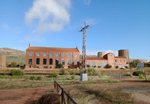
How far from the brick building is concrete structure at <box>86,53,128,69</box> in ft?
20.8

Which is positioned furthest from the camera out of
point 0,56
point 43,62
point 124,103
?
point 43,62

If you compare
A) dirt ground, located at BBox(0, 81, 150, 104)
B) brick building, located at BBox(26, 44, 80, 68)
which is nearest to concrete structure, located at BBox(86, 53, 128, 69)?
brick building, located at BBox(26, 44, 80, 68)

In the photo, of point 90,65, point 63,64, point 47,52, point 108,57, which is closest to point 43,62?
point 47,52

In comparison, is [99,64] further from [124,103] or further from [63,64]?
[124,103]

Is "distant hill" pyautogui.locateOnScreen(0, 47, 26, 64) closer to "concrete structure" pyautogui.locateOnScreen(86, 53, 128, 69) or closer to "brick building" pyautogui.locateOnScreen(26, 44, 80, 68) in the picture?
"brick building" pyautogui.locateOnScreen(26, 44, 80, 68)

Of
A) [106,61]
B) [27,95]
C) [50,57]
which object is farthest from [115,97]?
[106,61]

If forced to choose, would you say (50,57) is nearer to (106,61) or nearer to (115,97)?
(106,61)

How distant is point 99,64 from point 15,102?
2135 inches

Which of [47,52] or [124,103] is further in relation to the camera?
[47,52]

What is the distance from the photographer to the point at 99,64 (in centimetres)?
6091

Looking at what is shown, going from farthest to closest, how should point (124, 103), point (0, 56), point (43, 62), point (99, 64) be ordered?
point (99, 64) → point (43, 62) → point (0, 56) → point (124, 103)

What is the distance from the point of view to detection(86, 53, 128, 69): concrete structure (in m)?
60.3

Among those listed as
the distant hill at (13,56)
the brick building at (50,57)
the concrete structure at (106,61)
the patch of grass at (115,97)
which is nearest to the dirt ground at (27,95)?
the patch of grass at (115,97)

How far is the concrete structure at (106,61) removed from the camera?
198 feet
